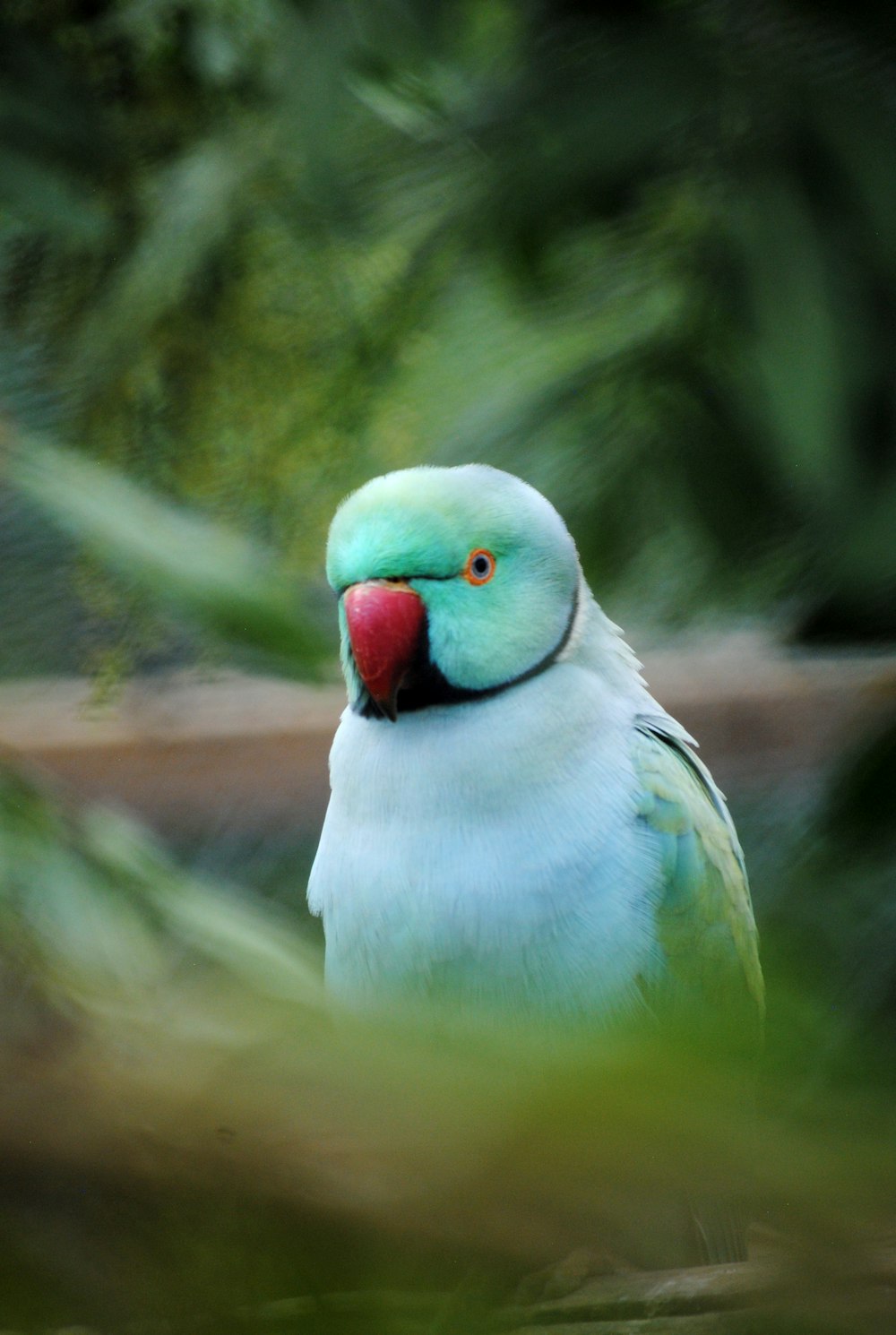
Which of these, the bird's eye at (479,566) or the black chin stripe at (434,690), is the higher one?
the bird's eye at (479,566)

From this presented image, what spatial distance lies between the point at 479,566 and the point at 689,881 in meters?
0.23

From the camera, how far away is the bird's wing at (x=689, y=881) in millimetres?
771

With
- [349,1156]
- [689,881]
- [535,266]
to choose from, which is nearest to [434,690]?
[689,881]

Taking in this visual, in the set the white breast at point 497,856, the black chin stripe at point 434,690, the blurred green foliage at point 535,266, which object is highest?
the blurred green foliage at point 535,266

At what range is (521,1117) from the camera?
10cm

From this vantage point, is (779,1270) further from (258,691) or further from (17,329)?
(258,691)

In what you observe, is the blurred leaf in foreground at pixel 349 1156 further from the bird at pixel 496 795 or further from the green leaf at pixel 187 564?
the bird at pixel 496 795

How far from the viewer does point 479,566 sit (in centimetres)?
74

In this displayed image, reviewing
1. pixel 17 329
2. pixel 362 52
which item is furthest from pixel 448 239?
pixel 17 329

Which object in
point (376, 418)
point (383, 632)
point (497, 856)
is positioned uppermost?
point (376, 418)

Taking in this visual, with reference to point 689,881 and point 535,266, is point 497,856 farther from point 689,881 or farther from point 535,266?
point 535,266

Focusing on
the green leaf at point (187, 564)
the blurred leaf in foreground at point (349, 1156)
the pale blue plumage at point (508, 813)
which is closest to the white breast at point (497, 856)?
the pale blue plumage at point (508, 813)

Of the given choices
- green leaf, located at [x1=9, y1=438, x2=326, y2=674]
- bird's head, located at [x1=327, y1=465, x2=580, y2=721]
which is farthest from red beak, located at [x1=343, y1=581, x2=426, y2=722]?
green leaf, located at [x1=9, y1=438, x2=326, y2=674]

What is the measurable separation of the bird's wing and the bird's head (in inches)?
3.7
